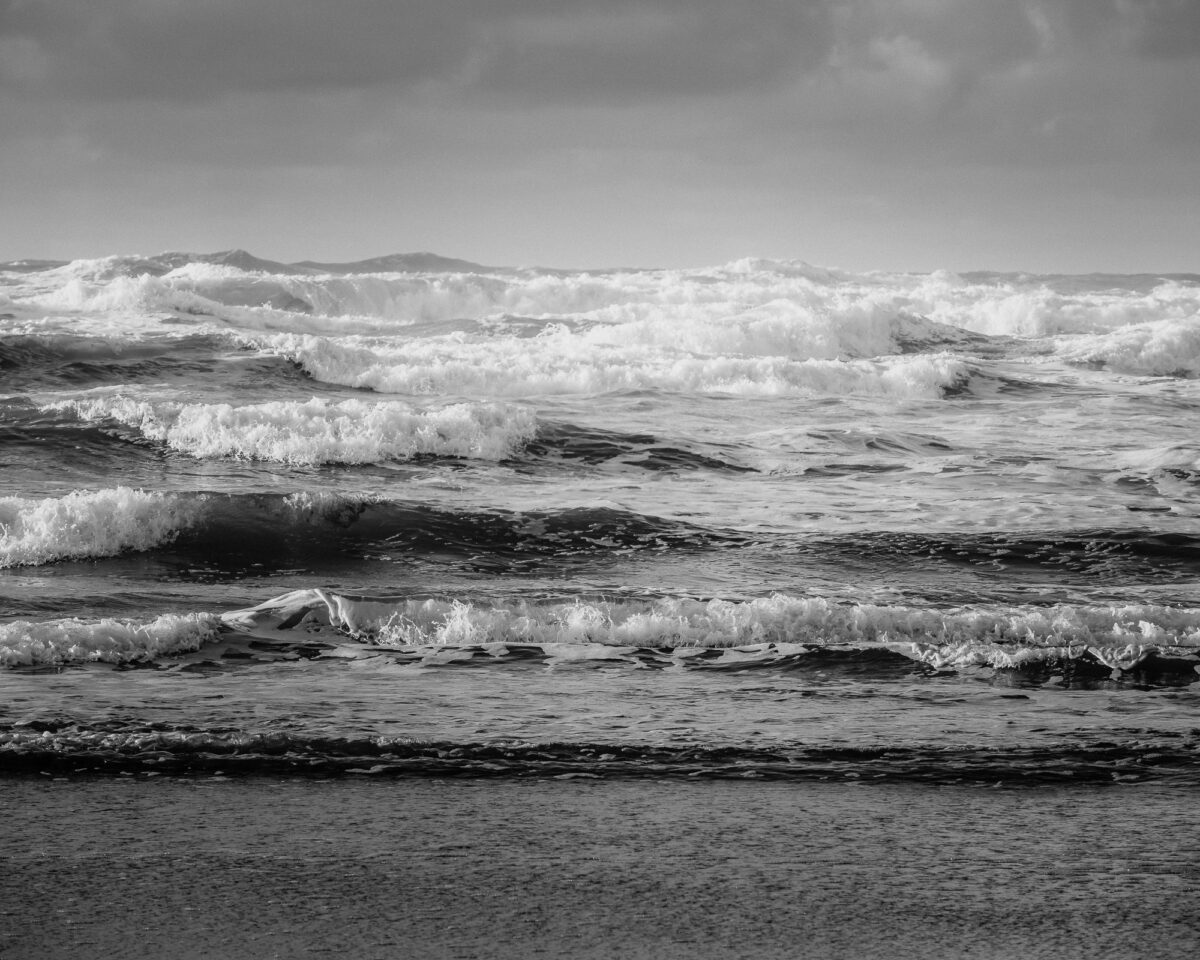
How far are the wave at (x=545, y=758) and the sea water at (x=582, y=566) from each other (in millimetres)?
16

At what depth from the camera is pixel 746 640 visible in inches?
258

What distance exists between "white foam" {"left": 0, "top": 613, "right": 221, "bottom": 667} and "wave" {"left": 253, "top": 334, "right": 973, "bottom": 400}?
13.8m

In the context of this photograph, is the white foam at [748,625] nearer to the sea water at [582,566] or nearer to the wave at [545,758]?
the sea water at [582,566]

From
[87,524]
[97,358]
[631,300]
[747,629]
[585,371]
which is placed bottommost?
[747,629]

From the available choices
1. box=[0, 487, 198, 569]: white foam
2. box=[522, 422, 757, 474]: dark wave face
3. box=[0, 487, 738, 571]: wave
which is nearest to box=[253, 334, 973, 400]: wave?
box=[522, 422, 757, 474]: dark wave face

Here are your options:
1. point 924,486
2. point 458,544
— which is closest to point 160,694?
point 458,544

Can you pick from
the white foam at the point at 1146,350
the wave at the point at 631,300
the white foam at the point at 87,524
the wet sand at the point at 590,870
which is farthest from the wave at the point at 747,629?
the white foam at the point at 1146,350

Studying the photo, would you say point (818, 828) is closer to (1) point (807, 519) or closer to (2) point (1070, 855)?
(2) point (1070, 855)

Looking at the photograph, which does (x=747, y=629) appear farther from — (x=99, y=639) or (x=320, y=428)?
(x=320, y=428)

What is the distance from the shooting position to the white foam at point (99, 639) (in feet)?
18.9

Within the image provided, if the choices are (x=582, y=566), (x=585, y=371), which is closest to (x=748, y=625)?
(x=582, y=566)

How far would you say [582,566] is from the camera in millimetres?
9258

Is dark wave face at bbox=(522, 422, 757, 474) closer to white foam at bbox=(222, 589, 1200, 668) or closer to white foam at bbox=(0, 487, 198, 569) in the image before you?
white foam at bbox=(0, 487, 198, 569)

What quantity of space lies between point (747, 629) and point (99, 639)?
A: 121 inches
